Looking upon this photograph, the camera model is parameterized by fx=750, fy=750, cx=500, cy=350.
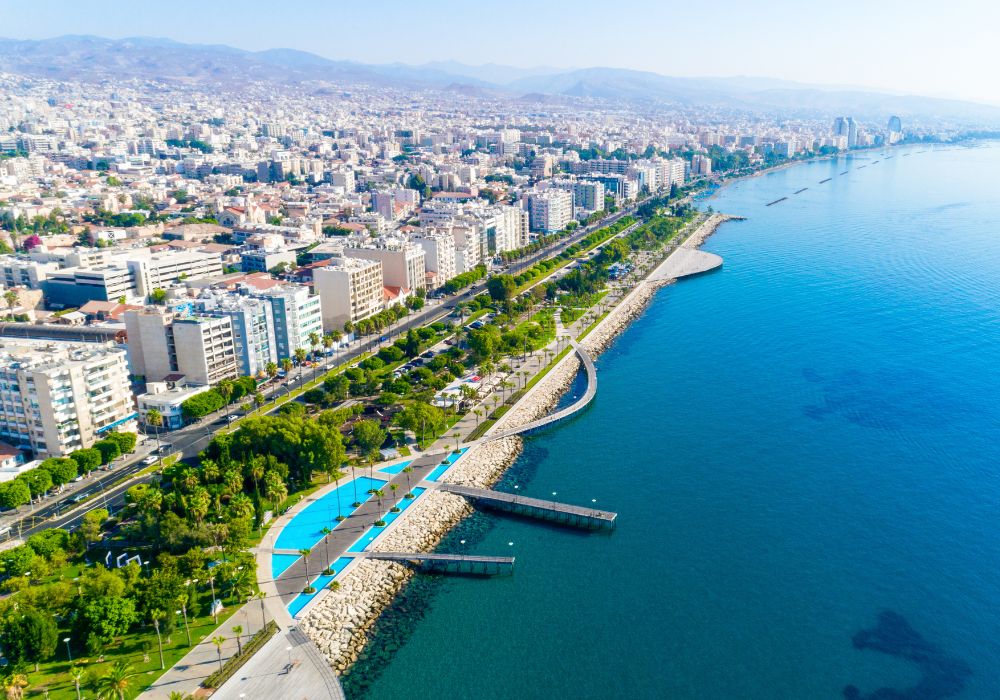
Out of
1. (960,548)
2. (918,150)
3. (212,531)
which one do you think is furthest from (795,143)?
(212,531)

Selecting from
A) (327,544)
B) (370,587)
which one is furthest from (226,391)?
(370,587)

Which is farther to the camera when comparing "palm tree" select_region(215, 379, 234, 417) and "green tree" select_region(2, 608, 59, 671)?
"palm tree" select_region(215, 379, 234, 417)

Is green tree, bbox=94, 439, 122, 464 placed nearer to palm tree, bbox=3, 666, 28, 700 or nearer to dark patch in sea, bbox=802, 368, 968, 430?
palm tree, bbox=3, 666, 28, 700

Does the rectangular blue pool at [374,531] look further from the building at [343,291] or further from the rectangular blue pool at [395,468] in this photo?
the building at [343,291]

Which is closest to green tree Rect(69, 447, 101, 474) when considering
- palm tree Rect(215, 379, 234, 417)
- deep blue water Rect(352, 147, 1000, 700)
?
palm tree Rect(215, 379, 234, 417)

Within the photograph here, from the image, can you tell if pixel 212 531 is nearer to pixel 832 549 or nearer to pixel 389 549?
pixel 389 549

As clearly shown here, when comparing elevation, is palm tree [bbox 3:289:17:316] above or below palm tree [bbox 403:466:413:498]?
above
